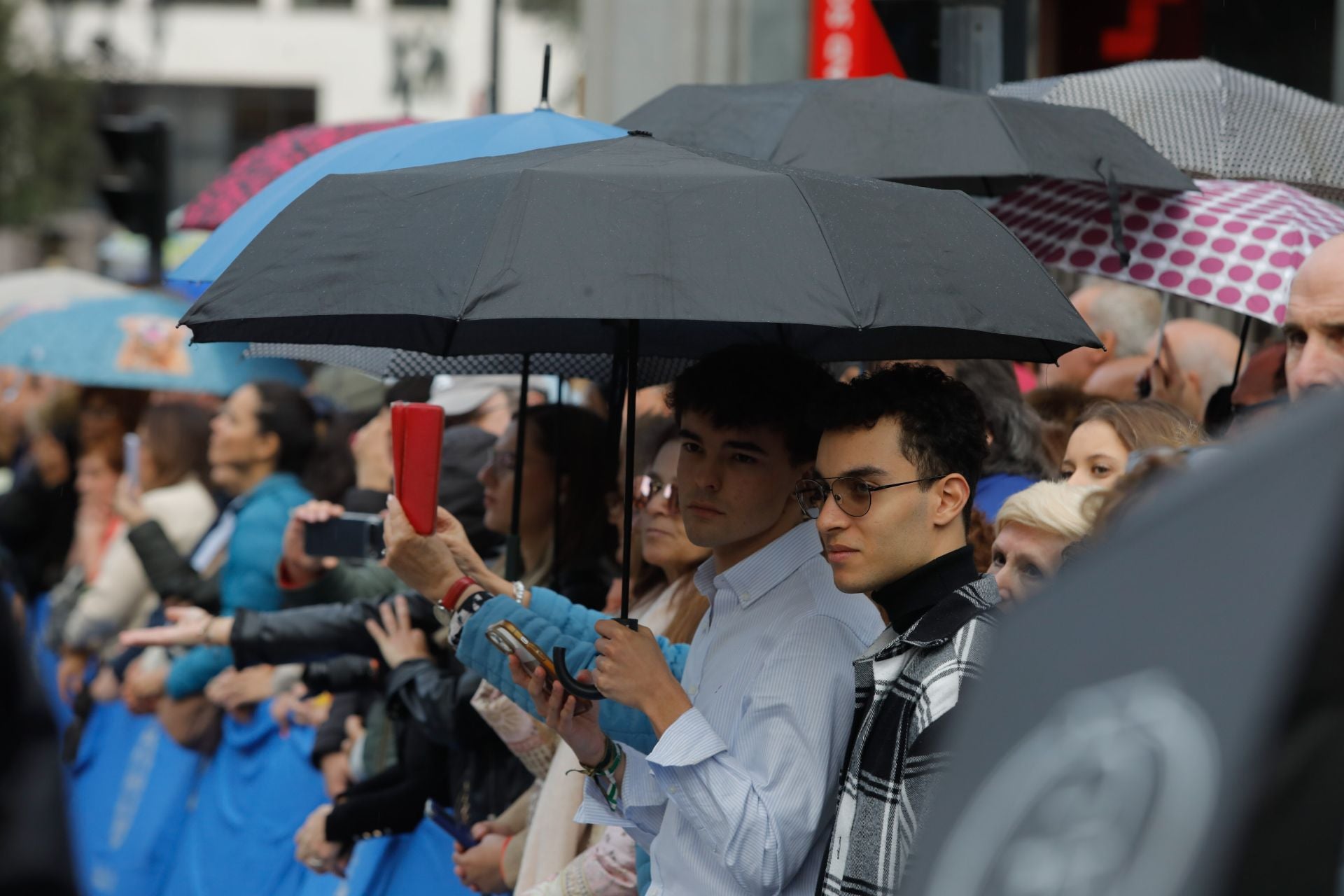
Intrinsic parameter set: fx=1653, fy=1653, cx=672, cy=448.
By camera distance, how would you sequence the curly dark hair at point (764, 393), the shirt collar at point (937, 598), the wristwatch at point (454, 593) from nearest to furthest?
the shirt collar at point (937, 598)
the curly dark hair at point (764, 393)
the wristwatch at point (454, 593)

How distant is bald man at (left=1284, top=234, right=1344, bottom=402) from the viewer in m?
3.41

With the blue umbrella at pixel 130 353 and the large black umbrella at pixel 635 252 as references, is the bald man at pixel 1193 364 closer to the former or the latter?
the large black umbrella at pixel 635 252

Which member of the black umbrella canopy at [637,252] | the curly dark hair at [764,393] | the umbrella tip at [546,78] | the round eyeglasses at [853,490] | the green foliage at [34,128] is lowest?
the green foliage at [34,128]

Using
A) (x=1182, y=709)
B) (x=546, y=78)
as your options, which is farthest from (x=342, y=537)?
(x=1182, y=709)

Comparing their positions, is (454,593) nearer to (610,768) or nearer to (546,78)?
(610,768)

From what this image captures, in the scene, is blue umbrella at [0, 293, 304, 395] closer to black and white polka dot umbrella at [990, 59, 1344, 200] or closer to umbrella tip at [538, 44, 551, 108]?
umbrella tip at [538, 44, 551, 108]

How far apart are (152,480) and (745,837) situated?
5.93 m

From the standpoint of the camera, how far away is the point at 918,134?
4.63 metres

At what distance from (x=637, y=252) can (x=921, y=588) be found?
751 mm

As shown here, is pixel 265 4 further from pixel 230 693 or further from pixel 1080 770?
pixel 1080 770

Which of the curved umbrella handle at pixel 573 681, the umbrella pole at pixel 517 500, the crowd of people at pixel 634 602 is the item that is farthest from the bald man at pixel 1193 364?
the curved umbrella handle at pixel 573 681

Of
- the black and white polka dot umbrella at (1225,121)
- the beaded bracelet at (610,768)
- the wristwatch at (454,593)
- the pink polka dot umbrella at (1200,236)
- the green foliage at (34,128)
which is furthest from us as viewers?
the green foliage at (34,128)

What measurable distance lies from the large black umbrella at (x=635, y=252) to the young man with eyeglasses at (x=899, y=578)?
0.61 feet

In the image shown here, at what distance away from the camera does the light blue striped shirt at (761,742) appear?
9.23ft
